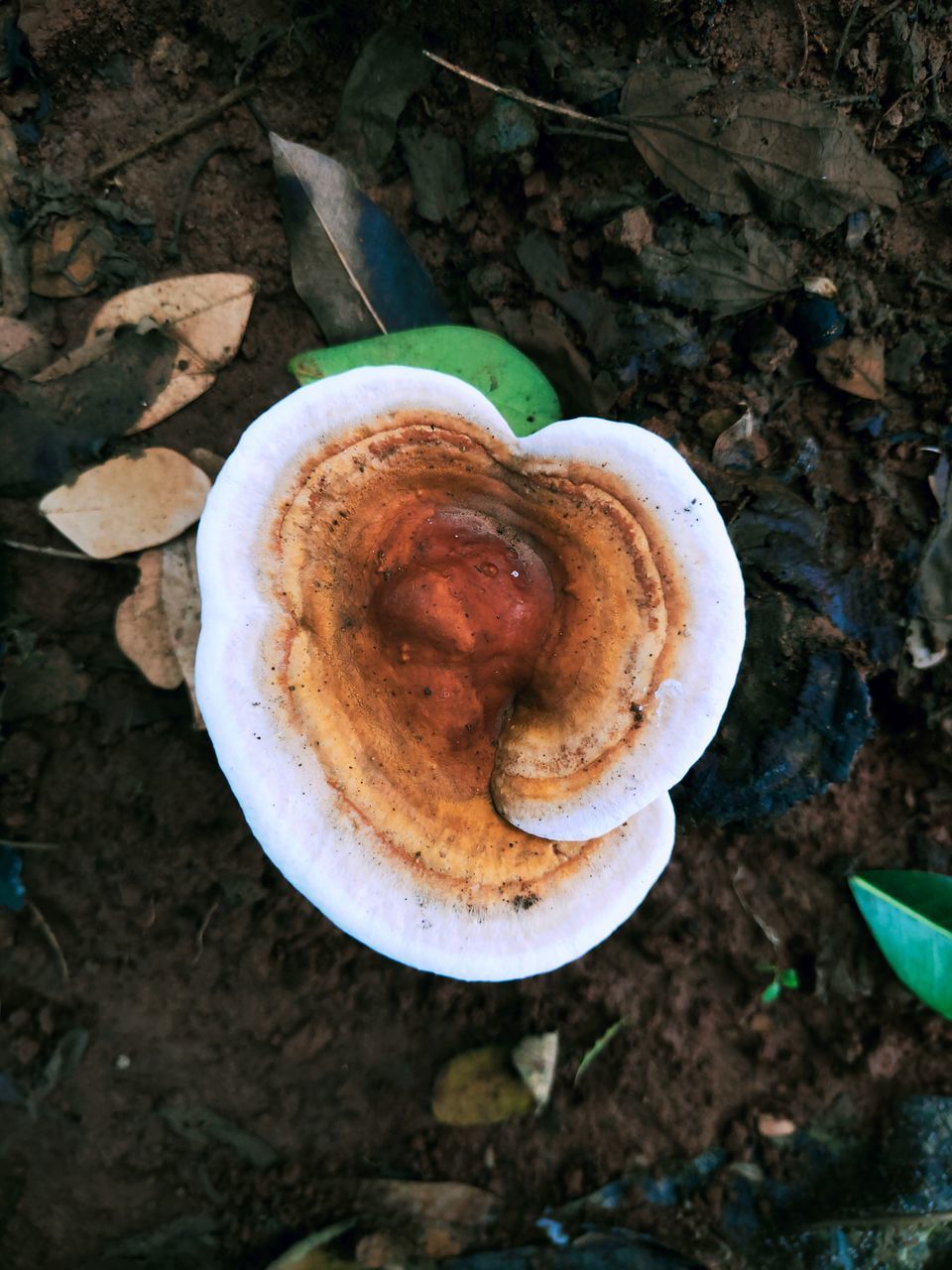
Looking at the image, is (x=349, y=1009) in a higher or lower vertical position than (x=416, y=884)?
lower

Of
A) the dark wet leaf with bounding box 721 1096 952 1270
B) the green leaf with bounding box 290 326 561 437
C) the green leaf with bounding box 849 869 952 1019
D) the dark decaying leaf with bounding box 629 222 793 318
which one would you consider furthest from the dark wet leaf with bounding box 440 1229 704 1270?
the dark decaying leaf with bounding box 629 222 793 318

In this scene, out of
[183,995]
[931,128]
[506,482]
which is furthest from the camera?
[183,995]

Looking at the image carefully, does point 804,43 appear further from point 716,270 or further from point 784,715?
point 784,715

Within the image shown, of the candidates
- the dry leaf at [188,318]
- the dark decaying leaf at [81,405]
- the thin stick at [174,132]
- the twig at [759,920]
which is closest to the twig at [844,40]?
the thin stick at [174,132]

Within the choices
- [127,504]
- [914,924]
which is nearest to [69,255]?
[127,504]

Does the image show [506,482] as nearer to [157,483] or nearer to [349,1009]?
[157,483]

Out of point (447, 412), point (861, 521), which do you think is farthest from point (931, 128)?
point (447, 412)

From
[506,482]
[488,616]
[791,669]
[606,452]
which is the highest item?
[606,452]
